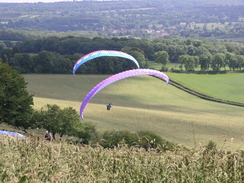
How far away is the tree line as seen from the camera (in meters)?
115

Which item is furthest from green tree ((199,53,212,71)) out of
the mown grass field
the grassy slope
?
the mown grass field

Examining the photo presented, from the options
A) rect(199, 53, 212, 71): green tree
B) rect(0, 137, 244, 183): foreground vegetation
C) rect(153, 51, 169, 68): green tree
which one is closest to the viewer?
rect(0, 137, 244, 183): foreground vegetation

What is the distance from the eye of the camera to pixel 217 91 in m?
104

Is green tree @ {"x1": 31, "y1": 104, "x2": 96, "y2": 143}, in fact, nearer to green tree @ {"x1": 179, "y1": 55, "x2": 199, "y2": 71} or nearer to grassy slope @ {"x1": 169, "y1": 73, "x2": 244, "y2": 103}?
grassy slope @ {"x1": 169, "y1": 73, "x2": 244, "y2": 103}

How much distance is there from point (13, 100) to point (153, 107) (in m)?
40.2

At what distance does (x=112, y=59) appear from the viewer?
381 ft

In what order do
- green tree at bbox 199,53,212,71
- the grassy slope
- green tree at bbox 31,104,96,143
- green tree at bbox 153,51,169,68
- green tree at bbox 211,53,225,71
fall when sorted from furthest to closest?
green tree at bbox 153,51,169,68
green tree at bbox 199,53,212,71
green tree at bbox 211,53,225,71
the grassy slope
green tree at bbox 31,104,96,143

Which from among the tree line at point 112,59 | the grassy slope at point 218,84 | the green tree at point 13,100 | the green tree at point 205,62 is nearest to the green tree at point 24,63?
the tree line at point 112,59

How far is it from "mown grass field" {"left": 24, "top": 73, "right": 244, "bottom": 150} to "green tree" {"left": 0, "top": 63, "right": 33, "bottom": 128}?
483 inches

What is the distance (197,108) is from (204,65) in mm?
58480

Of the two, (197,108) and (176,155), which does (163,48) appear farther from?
(176,155)

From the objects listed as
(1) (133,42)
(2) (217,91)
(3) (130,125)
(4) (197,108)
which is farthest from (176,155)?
(1) (133,42)

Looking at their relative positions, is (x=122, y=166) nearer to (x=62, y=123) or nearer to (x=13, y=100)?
(x=13, y=100)

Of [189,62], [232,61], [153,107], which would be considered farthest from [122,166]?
[232,61]
